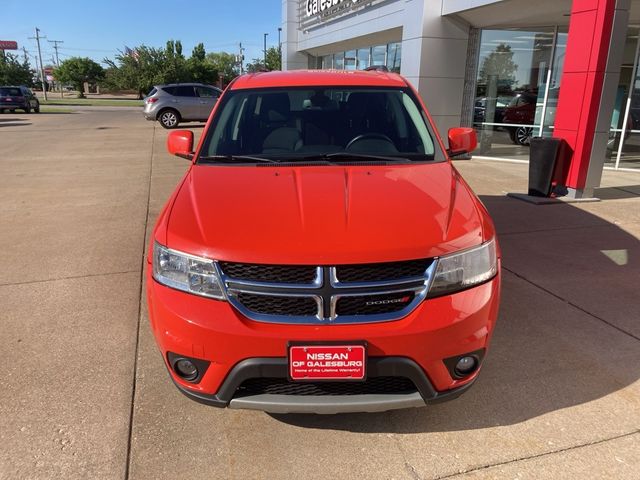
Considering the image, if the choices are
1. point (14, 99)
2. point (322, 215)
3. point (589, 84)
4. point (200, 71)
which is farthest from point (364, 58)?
point (200, 71)

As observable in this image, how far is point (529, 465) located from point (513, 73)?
11648 mm

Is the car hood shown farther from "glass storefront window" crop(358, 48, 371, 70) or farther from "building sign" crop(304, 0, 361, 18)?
"glass storefront window" crop(358, 48, 371, 70)

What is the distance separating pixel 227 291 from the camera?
7.34 ft

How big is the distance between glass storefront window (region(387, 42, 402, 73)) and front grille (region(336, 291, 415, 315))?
14.0 m

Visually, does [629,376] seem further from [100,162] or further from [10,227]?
[100,162]

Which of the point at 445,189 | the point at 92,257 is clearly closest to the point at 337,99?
the point at 445,189

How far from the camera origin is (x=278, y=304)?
87.4 inches

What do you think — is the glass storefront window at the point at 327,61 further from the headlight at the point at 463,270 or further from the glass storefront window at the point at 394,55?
the headlight at the point at 463,270

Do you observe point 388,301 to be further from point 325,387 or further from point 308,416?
point 308,416

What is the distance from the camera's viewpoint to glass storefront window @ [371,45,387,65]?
16.2 metres

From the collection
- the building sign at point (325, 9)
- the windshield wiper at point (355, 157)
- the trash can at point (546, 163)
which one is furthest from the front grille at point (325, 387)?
the building sign at point (325, 9)

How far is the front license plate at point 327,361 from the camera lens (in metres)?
2.14

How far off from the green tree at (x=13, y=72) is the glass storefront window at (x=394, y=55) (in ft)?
226

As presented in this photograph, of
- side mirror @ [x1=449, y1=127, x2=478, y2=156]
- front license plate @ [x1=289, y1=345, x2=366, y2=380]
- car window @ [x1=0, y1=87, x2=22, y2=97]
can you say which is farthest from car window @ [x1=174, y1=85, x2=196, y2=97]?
front license plate @ [x1=289, y1=345, x2=366, y2=380]
